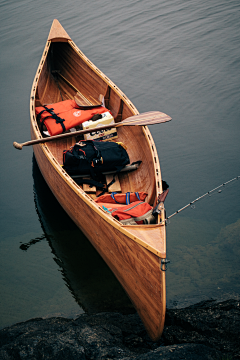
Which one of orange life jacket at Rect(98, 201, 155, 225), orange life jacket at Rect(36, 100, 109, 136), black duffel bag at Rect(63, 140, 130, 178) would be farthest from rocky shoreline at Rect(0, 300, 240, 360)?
orange life jacket at Rect(36, 100, 109, 136)

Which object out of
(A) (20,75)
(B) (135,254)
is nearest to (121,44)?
(A) (20,75)

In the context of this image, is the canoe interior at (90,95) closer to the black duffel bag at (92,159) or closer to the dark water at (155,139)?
the black duffel bag at (92,159)

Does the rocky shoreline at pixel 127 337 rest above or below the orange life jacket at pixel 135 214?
below

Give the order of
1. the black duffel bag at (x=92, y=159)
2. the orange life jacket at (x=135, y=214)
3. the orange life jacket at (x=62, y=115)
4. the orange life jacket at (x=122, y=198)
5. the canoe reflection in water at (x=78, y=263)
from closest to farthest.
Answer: the orange life jacket at (x=135, y=214) → the canoe reflection in water at (x=78, y=263) → the orange life jacket at (x=122, y=198) → the black duffel bag at (x=92, y=159) → the orange life jacket at (x=62, y=115)

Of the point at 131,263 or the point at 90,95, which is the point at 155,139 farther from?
the point at 131,263

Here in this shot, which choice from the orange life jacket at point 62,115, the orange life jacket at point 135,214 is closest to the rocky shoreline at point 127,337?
the orange life jacket at point 135,214

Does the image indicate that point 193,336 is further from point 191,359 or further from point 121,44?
point 121,44

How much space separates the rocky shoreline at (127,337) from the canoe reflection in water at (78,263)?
20cm

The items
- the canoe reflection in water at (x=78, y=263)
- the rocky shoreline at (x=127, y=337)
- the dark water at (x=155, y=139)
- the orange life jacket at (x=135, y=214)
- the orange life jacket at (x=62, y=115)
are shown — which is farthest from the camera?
the orange life jacket at (x=62, y=115)

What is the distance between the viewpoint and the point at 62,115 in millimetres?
5156

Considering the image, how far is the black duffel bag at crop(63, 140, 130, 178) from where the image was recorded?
4.31m

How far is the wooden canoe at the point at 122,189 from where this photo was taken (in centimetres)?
286

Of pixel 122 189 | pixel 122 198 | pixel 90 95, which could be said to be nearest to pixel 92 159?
pixel 122 189

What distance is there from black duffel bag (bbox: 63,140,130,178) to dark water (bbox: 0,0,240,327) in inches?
33.3
